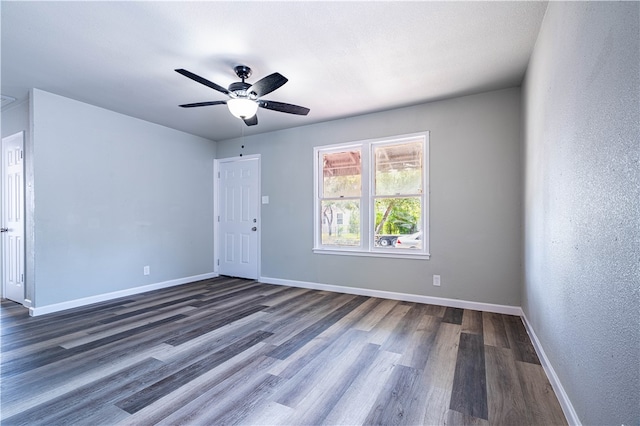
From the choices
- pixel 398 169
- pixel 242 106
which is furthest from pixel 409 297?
pixel 242 106

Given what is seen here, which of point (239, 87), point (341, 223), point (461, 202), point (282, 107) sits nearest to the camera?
point (239, 87)

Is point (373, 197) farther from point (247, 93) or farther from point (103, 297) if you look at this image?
point (103, 297)

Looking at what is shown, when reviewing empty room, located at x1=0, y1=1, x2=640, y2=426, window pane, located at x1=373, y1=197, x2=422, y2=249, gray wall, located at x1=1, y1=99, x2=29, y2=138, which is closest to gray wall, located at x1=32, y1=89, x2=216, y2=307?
empty room, located at x1=0, y1=1, x2=640, y2=426

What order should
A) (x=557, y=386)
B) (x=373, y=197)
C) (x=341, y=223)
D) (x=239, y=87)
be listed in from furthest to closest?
(x=341, y=223) < (x=373, y=197) < (x=239, y=87) < (x=557, y=386)

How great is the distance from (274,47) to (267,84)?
0.36m

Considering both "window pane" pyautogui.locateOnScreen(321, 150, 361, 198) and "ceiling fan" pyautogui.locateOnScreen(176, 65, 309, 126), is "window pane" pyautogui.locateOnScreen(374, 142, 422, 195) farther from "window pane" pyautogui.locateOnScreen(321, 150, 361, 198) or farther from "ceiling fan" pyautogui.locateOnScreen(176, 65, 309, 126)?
"ceiling fan" pyautogui.locateOnScreen(176, 65, 309, 126)

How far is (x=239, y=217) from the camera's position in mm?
5379

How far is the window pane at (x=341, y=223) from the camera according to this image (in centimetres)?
434

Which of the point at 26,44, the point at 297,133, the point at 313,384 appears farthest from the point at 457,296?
the point at 26,44

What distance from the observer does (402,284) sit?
391 centimetres

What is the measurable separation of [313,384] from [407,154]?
3090mm

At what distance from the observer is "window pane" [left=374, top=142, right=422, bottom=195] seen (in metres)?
3.91

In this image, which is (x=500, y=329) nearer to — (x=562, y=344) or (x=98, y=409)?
(x=562, y=344)

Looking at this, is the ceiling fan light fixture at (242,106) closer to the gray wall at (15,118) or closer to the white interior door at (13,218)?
the gray wall at (15,118)
